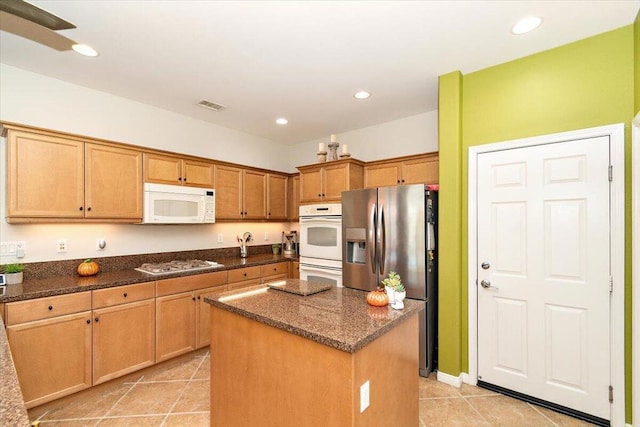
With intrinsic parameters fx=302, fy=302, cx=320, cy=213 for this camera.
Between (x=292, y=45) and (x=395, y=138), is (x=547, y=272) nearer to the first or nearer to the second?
(x=395, y=138)

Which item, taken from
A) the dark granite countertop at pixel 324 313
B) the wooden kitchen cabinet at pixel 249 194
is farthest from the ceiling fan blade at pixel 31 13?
the wooden kitchen cabinet at pixel 249 194

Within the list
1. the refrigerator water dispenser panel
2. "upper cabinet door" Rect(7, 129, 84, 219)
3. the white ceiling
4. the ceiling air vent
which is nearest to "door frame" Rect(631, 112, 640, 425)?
the white ceiling

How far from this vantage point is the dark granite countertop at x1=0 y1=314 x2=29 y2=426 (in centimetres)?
78

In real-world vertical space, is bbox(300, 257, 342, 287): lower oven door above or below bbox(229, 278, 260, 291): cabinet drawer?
above

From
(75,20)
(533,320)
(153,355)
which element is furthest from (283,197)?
(533,320)

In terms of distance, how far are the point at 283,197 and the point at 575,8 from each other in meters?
3.65

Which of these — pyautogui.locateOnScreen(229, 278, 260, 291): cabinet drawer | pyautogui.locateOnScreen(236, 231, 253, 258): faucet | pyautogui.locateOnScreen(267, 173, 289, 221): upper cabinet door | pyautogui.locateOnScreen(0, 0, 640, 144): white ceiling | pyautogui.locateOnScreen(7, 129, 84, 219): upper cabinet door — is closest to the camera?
pyautogui.locateOnScreen(0, 0, 640, 144): white ceiling

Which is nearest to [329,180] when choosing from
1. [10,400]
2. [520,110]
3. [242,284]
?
[242,284]

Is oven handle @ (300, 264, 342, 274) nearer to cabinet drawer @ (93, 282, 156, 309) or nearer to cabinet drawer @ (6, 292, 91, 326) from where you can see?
cabinet drawer @ (93, 282, 156, 309)

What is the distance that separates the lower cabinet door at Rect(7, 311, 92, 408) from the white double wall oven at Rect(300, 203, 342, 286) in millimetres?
2263

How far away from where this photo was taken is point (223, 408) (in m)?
1.86

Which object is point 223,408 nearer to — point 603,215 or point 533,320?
point 533,320

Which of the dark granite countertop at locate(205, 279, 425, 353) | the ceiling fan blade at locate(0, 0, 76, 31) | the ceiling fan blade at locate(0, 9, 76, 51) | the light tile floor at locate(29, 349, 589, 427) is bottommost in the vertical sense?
→ the light tile floor at locate(29, 349, 589, 427)

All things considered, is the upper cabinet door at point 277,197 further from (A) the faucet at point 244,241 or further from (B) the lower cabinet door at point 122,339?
(B) the lower cabinet door at point 122,339
